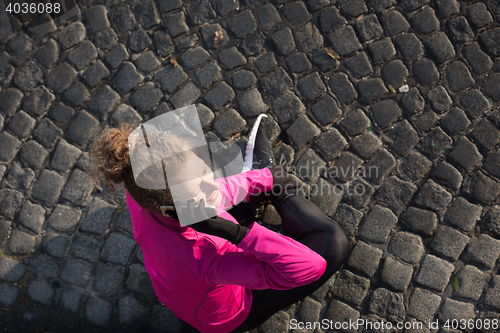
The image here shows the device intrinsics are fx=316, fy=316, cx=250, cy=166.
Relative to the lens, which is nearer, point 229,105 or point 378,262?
point 378,262

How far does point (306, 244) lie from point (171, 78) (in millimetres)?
2135

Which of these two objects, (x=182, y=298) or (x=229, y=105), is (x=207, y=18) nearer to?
(x=229, y=105)

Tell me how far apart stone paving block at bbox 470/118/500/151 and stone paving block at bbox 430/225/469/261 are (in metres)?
0.90

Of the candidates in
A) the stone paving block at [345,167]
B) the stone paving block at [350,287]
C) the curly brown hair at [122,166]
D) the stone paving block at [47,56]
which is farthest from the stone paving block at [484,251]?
the stone paving block at [47,56]

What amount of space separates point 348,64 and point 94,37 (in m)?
2.66

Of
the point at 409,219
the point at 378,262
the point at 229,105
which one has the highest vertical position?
the point at 229,105

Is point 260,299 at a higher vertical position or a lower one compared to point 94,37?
lower

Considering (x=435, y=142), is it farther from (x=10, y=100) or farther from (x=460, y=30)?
(x=10, y=100)

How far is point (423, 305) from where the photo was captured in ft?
9.63

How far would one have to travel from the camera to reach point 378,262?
3027mm

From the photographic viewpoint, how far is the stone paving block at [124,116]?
3.23 meters

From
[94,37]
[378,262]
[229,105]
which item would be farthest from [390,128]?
[94,37]

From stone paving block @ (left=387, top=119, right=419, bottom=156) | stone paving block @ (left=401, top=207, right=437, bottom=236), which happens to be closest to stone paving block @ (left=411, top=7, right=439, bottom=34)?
stone paving block @ (left=387, top=119, right=419, bottom=156)

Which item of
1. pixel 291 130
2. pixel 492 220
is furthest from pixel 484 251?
pixel 291 130
